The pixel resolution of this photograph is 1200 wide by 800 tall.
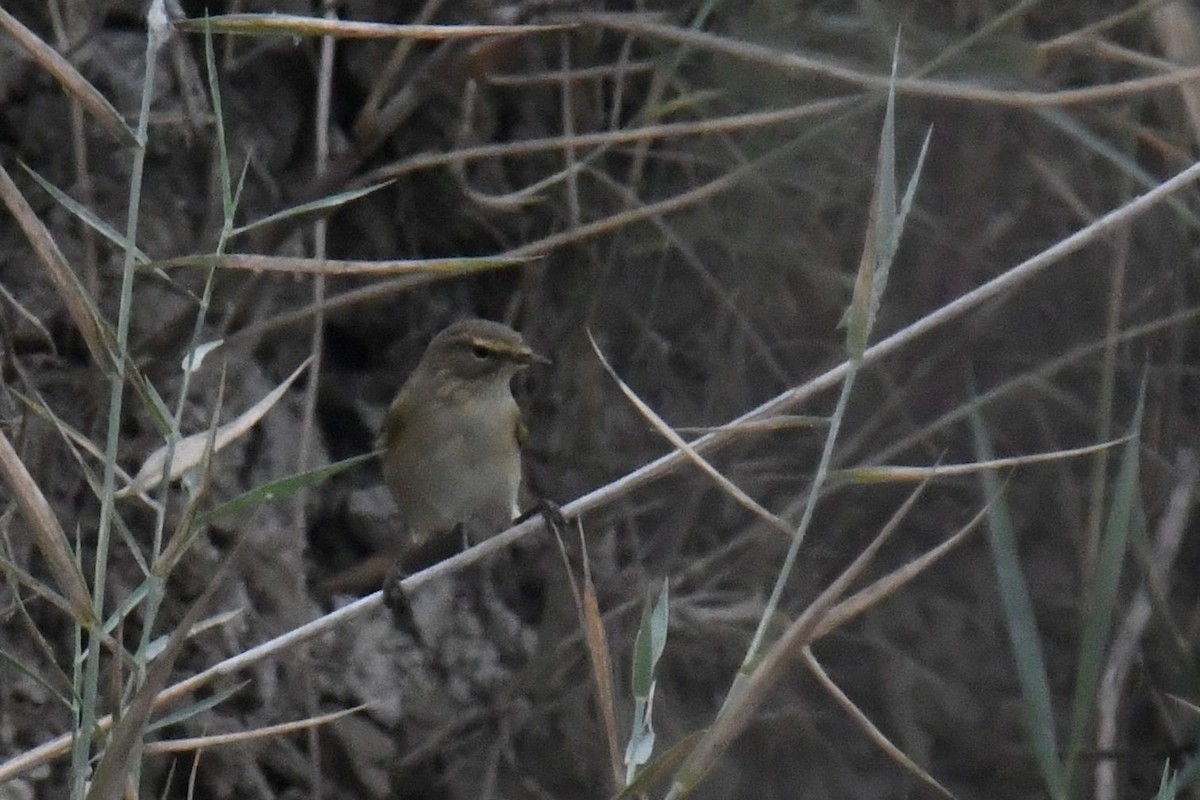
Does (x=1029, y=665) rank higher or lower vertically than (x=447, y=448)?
higher

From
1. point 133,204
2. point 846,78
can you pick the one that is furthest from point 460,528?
point 133,204

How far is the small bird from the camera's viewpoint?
11.5ft

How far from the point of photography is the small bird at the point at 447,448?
351cm

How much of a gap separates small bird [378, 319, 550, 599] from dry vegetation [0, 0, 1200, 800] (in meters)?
0.11

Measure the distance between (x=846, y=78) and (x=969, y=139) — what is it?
0.67 metres

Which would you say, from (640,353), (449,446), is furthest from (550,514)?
(640,353)

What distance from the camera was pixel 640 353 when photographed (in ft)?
12.4

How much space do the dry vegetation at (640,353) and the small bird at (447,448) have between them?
0.35ft

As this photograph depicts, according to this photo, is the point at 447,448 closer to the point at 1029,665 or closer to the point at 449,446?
the point at 449,446

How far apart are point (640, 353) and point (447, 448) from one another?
1.59 ft

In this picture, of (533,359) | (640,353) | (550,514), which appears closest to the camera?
(550,514)

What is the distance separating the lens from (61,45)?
306cm

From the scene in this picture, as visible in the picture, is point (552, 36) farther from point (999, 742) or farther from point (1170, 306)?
point (999, 742)

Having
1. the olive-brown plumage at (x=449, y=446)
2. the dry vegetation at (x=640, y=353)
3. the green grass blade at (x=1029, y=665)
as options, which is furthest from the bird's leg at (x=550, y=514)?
the green grass blade at (x=1029, y=665)
